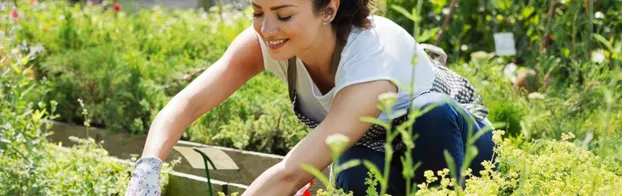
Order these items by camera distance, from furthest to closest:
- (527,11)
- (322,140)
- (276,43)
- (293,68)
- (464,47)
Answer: (464,47), (527,11), (293,68), (276,43), (322,140)

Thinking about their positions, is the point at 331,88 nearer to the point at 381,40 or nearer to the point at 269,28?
the point at 381,40

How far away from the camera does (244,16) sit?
507 centimetres

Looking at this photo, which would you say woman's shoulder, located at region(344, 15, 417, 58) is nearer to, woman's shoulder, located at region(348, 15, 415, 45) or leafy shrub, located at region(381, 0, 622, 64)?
woman's shoulder, located at region(348, 15, 415, 45)

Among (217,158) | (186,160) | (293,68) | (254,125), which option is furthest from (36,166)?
(293,68)

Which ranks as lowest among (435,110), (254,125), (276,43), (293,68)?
(254,125)

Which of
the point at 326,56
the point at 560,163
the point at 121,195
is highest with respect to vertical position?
the point at 326,56

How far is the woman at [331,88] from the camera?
2127mm

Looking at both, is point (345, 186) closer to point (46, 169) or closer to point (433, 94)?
point (433, 94)

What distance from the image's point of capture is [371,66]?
221 cm

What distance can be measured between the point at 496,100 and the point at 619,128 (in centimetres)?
49

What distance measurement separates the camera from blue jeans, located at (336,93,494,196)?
90.7 inches

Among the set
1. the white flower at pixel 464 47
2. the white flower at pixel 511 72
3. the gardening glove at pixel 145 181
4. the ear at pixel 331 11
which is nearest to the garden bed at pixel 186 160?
the gardening glove at pixel 145 181

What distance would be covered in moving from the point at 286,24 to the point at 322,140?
28 cm

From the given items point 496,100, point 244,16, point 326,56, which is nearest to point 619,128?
point 496,100
